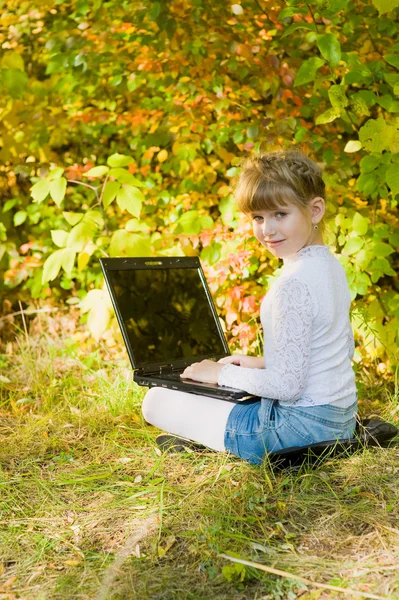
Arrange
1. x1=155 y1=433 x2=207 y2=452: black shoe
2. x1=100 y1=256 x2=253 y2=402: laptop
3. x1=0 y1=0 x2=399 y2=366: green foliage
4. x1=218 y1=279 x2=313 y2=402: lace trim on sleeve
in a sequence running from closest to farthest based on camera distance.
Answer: x1=218 y1=279 x2=313 y2=402: lace trim on sleeve, x1=155 y1=433 x2=207 y2=452: black shoe, x1=100 y1=256 x2=253 y2=402: laptop, x1=0 y1=0 x2=399 y2=366: green foliage

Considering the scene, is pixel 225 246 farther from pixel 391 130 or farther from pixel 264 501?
pixel 264 501

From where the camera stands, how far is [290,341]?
2.34m

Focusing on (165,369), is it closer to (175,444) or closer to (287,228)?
(175,444)

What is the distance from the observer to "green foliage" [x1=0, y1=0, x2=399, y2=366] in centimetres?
333

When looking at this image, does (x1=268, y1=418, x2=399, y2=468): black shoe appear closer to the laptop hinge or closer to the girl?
the girl

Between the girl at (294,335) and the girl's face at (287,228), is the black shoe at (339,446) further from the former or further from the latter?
the girl's face at (287,228)

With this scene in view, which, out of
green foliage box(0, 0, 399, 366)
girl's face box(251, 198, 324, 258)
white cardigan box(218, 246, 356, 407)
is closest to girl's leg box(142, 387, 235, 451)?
white cardigan box(218, 246, 356, 407)

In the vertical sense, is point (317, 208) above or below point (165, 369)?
above

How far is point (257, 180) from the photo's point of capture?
2455 millimetres

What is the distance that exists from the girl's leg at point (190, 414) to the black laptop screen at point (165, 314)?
7.1 inches

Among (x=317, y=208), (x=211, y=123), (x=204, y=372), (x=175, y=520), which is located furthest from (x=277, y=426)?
(x=211, y=123)

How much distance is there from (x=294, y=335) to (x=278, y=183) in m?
0.52

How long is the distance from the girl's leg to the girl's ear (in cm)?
73

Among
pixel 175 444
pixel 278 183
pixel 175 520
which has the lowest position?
pixel 175 444
